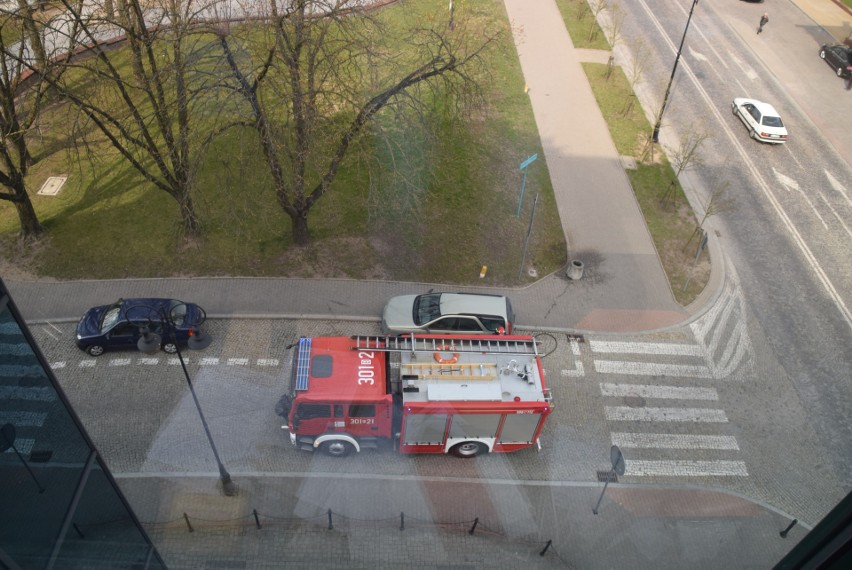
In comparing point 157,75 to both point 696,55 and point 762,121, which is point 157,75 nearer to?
point 762,121

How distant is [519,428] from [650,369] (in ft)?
16.7

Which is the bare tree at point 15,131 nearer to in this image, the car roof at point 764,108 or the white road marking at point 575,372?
the white road marking at point 575,372

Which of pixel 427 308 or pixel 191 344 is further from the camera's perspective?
pixel 427 308

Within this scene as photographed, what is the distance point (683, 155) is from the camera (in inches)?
938

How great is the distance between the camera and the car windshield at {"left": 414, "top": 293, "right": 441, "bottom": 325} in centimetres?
1633

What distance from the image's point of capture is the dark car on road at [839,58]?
29812 millimetres

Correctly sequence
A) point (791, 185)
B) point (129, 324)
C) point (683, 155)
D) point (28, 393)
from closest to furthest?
point (28, 393), point (129, 324), point (683, 155), point (791, 185)

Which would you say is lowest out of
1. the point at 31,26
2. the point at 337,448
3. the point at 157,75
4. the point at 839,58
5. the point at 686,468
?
the point at 686,468

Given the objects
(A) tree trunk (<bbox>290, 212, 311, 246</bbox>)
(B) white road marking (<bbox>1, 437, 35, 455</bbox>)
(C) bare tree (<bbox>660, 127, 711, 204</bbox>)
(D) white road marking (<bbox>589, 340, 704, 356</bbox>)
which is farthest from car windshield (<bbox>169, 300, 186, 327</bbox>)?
(C) bare tree (<bbox>660, 127, 711, 204</bbox>)

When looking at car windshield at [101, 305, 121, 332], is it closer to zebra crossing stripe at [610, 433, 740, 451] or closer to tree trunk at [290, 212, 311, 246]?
tree trunk at [290, 212, 311, 246]

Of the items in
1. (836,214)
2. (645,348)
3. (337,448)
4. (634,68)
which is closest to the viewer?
(337,448)

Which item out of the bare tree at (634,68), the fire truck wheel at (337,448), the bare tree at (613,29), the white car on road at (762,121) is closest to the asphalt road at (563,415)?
the fire truck wheel at (337,448)

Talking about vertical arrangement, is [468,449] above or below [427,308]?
below

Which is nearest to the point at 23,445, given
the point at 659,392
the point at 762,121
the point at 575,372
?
the point at 575,372
